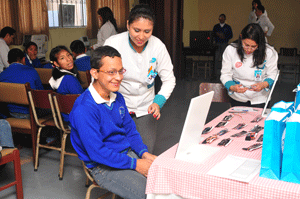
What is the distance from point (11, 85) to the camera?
2855 mm

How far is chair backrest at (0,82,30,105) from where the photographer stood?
2.86 meters

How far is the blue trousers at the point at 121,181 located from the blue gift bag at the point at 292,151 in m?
0.68

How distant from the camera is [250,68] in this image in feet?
8.54

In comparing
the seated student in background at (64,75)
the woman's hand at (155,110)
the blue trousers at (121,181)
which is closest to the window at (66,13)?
the seated student in background at (64,75)

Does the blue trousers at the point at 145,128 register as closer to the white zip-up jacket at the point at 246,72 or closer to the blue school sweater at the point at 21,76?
the white zip-up jacket at the point at 246,72

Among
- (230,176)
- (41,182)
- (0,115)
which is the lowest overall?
(41,182)

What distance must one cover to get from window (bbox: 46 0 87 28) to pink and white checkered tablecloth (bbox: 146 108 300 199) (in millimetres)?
6102

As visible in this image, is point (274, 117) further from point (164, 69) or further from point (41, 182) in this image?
point (41, 182)

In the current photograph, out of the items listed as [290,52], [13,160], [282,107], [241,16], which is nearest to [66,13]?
[290,52]

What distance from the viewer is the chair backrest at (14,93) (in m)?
2.86

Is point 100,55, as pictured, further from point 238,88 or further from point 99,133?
point 238,88

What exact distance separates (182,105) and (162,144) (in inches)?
69.5

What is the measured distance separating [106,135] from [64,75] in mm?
1520

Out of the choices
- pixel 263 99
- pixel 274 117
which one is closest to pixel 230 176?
pixel 274 117
